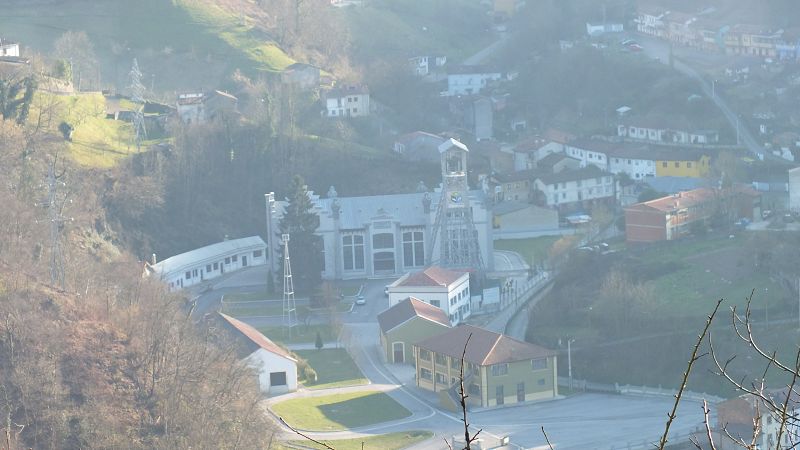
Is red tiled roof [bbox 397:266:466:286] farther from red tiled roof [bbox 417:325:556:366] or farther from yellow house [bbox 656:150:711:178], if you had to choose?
yellow house [bbox 656:150:711:178]

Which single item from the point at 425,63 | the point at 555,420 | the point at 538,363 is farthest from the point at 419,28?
the point at 555,420

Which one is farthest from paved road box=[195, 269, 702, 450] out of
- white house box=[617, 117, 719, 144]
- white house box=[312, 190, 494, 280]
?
white house box=[617, 117, 719, 144]

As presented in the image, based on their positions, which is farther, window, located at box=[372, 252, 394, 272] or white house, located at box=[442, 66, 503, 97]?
white house, located at box=[442, 66, 503, 97]

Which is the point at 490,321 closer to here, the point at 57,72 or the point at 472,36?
the point at 57,72

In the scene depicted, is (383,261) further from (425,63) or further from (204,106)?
(425,63)

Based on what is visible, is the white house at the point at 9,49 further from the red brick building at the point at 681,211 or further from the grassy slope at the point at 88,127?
the red brick building at the point at 681,211

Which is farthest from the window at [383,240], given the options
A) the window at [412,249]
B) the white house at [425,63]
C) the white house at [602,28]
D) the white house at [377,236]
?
the white house at [602,28]
